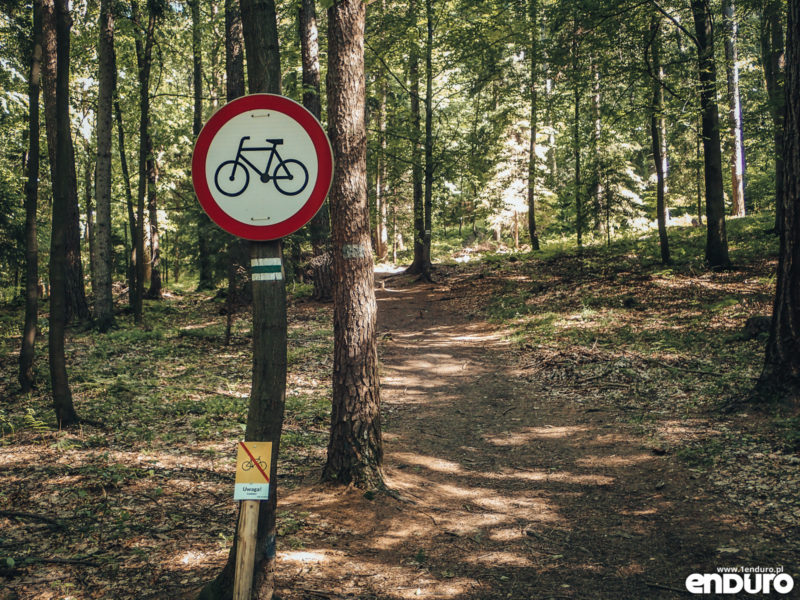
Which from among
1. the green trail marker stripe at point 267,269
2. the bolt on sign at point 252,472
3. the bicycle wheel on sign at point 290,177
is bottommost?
the bolt on sign at point 252,472

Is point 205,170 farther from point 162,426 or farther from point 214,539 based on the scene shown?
point 162,426

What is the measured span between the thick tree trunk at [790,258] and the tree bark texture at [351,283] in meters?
4.68

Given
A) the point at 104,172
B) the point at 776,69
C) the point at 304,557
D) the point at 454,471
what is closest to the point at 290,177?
the point at 304,557

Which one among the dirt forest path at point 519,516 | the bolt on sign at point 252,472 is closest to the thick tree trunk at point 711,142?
the dirt forest path at point 519,516

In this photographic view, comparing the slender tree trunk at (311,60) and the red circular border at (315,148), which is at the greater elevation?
the slender tree trunk at (311,60)

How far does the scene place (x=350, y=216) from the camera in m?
5.36

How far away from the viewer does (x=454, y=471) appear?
6.22 meters

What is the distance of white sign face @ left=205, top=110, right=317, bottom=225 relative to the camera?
2951 millimetres

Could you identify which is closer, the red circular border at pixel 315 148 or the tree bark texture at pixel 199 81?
the red circular border at pixel 315 148

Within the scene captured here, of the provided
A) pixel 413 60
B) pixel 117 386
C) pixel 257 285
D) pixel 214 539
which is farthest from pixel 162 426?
pixel 413 60

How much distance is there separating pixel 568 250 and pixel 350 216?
1830 cm

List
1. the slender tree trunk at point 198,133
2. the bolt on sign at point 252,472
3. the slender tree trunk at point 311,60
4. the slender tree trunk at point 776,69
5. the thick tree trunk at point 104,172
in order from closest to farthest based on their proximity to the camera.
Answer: the bolt on sign at point 252,472, the thick tree trunk at point 104,172, the slender tree trunk at point 776,69, the slender tree trunk at point 198,133, the slender tree trunk at point 311,60

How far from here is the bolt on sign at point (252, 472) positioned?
2.89 meters

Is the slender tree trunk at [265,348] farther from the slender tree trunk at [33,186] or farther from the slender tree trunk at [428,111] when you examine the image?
the slender tree trunk at [428,111]
